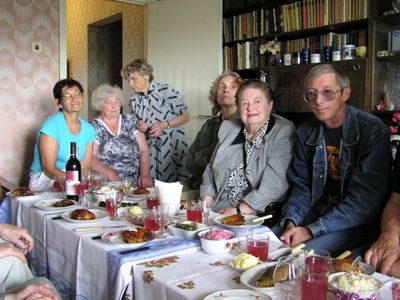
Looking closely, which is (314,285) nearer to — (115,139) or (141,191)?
(141,191)

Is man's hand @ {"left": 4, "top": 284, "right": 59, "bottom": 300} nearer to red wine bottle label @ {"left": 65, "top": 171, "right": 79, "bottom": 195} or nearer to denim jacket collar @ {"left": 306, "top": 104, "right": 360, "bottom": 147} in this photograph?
red wine bottle label @ {"left": 65, "top": 171, "right": 79, "bottom": 195}

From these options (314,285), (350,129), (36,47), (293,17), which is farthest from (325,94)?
(36,47)

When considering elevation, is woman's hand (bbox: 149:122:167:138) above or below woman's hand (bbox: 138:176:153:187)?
above

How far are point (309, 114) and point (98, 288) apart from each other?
10.1 feet

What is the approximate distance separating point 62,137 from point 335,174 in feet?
5.57

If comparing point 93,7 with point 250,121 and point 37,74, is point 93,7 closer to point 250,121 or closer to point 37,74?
point 37,74

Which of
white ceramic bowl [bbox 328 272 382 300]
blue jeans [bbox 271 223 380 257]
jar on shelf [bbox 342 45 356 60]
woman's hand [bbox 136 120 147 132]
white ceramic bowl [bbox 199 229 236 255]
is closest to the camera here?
white ceramic bowl [bbox 328 272 382 300]

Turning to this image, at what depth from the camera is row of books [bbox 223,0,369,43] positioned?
140 inches

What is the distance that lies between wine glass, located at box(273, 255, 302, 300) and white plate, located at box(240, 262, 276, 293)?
0.13 feet

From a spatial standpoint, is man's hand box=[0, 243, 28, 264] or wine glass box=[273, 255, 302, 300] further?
man's hand box=[0, 243, 28, 264]

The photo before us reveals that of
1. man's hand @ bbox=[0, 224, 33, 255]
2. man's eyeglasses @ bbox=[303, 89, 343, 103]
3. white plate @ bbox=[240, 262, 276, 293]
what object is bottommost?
man's hand @ bbox=[0, 224, 33, 255]

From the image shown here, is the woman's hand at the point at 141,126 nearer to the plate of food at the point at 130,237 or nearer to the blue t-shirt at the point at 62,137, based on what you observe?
the blue t-shirt at the point at 62,137

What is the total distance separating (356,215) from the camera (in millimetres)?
1925

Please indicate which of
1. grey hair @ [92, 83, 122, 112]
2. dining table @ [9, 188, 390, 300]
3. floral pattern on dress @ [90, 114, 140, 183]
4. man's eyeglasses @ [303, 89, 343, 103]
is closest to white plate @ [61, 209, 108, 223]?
dining table @ [9, 188, 390, 300]
